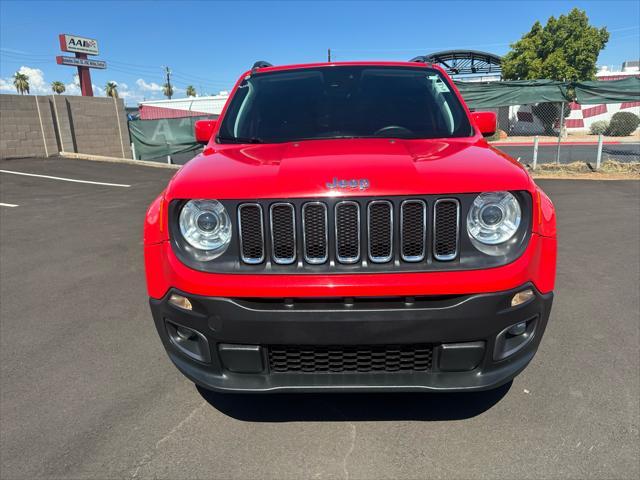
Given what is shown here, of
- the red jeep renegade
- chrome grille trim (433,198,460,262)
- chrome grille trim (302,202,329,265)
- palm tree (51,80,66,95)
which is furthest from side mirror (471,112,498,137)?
palm tree (51,80,66,95)

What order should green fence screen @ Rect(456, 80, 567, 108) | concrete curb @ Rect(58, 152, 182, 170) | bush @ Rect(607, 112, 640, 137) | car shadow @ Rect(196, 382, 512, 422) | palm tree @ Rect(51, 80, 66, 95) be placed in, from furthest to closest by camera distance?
palm tree @ Rect(51, 80, 66, 95) → bush @ Rect(607, 112, 640, 137) → concrete curb @ Rect(58, 152, 182, 170) → green fence screen @ Rect(456, 80, 567, 108) → car shadow @ Rect(196, 382, 512, 422)

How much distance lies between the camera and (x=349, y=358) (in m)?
2.12

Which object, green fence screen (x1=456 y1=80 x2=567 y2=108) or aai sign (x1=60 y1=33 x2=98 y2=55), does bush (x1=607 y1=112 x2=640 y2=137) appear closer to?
green fence screen (x1=456 y1=80 x2=567 y2=108)

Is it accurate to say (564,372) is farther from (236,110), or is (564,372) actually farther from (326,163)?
(236,110)

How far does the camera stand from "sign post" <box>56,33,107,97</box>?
31750mm

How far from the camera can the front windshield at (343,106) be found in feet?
9.91

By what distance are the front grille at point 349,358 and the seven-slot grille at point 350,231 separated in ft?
1.31

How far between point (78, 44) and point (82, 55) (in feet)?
3.50

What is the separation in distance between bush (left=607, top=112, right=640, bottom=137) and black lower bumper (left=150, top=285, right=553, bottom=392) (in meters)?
30.9

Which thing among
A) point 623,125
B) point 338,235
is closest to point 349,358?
point 338,235

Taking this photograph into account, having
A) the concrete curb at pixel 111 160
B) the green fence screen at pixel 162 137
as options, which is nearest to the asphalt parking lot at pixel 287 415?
the concrete curb at pixel 111 160

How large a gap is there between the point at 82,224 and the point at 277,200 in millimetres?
6804

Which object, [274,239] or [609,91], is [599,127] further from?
[274,239]

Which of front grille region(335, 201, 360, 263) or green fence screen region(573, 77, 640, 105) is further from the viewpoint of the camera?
green fence screen region(573, 77, 640, 105)
